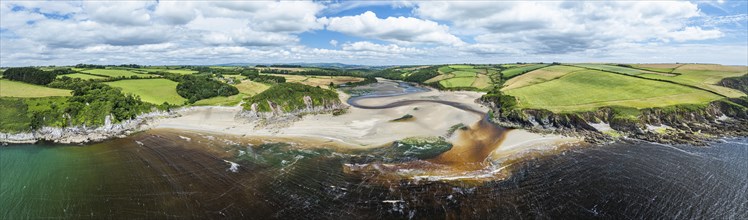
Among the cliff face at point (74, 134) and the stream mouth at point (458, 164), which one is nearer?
the stream mouth at point (458, 164)

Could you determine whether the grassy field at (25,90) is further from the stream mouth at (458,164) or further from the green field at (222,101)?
the stream mouth at (458,164)

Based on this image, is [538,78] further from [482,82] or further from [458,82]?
[458,82]

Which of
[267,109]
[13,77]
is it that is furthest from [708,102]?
[13,77]

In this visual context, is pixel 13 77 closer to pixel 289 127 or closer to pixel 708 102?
pixel 289 127

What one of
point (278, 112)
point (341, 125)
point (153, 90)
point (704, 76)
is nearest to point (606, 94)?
point (704, 76)

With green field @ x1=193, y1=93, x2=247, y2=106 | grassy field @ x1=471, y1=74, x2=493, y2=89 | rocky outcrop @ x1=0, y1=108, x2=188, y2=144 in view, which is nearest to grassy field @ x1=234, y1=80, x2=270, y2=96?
green field @ x1=193, y1=93, x2=247, y2=106

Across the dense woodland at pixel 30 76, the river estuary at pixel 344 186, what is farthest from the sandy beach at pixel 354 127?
the dense woodland at pixel 30 76
